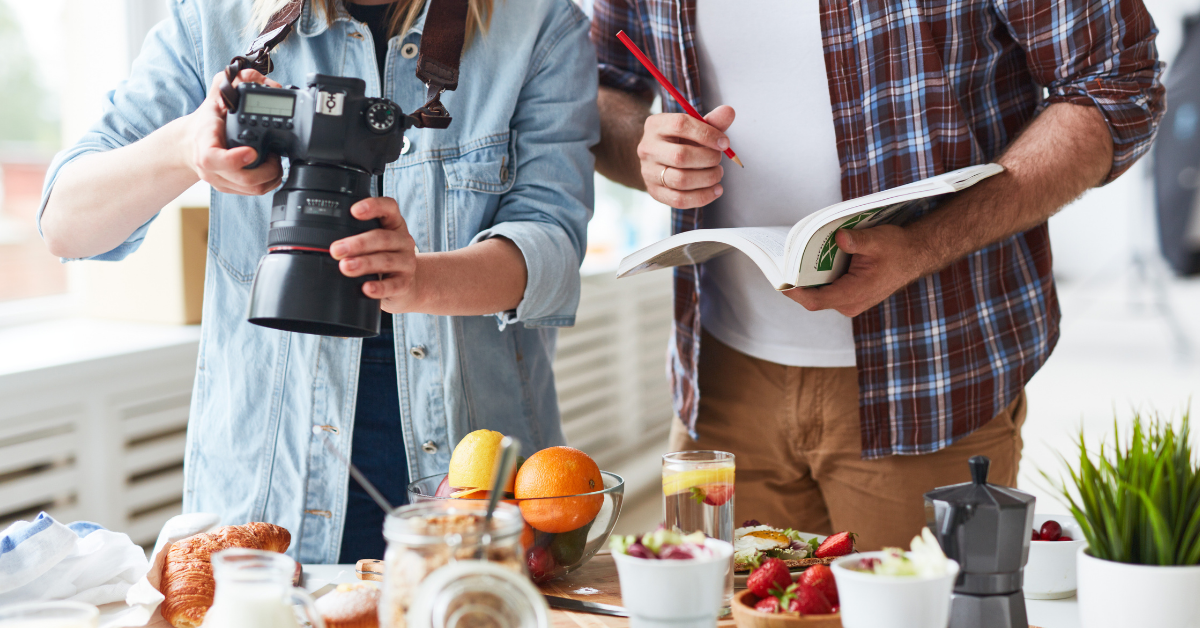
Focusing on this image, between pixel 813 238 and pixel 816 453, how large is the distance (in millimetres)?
504

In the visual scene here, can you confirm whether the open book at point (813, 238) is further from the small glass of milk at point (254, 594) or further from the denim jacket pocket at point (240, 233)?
the small glass of milk at point (254, 594)

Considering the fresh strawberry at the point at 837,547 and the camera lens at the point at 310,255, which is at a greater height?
the camera lens at the point at 310,255

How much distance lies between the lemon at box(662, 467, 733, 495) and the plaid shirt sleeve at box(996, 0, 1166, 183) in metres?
0.77

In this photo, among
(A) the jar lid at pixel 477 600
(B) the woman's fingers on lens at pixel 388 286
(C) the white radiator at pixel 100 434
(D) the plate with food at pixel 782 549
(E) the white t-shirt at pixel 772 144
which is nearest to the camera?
(A) the jar lid at pixel 477 600

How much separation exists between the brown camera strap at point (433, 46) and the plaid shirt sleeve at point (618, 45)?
0.40 m

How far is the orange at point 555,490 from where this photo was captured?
89cm

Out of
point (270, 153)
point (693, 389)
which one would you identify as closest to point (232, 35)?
point (270, 153)

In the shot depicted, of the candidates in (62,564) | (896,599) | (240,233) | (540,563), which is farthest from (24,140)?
(896,599)

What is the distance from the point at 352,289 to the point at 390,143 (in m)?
0.14

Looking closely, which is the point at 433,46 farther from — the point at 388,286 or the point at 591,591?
the point at 591,591

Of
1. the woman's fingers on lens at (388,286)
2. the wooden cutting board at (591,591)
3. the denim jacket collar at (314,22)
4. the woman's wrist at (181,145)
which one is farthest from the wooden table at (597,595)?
the denim jacket collar at (314,22)

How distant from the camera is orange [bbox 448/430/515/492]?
2.93 ft

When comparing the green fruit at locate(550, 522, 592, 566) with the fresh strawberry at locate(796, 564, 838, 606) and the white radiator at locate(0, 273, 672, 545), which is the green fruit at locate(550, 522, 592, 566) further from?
the white radiator at locate(0, 273, 672, 545)

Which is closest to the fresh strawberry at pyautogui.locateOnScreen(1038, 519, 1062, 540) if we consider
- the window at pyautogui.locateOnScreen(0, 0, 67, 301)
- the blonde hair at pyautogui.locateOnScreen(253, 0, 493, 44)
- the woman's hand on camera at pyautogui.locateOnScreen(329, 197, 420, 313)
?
the woman's hand on camera at pyautogui.locateOnScreen(329, 197, 420, 313)
